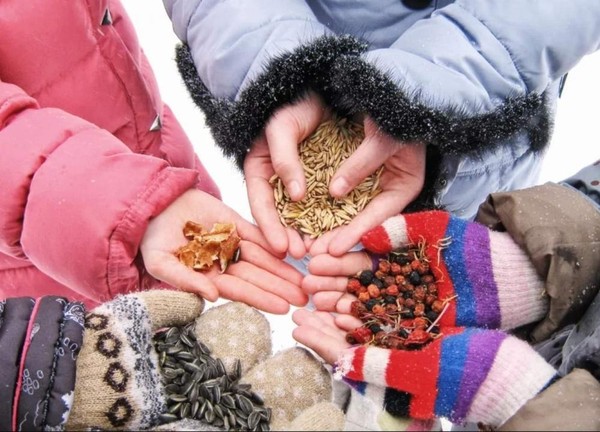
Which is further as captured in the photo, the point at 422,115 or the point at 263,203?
the point at 263,203

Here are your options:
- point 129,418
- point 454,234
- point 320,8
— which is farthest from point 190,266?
point 320,8

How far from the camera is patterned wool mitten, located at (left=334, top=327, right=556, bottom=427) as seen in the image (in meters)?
0.60

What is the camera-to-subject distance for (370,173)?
2.91 feet

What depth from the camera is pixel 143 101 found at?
1.04 meters

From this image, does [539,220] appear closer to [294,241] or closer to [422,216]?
[422,216]

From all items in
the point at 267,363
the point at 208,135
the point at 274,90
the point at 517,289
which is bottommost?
the point at 208,135

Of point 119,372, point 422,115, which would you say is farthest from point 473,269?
point 119,372

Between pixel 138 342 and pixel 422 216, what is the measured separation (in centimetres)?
42

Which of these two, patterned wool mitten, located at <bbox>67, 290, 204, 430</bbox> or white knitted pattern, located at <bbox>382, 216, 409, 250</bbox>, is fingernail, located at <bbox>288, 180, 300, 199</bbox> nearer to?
white knitted pattern, located at <bbox>382, 216, 409, 250</bbox>

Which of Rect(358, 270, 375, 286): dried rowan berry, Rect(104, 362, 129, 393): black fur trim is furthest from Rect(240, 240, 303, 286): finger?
Rect(104, 362, 129, 393): black fur trim

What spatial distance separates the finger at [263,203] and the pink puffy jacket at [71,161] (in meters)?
0.10

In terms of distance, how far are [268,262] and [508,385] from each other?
41 cm

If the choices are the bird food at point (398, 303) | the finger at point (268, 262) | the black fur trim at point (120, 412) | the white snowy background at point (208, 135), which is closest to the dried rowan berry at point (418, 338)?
the bird food at point (398, 303)

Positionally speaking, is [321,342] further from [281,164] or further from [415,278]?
[281,164]
